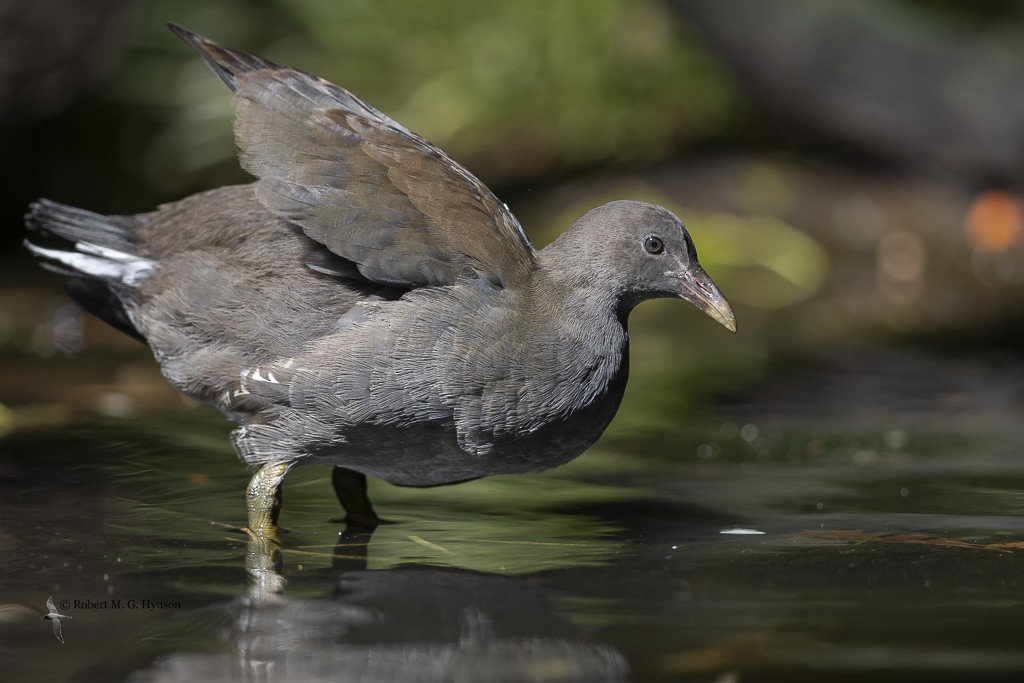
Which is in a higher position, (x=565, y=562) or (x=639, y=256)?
(x=639, y=256)

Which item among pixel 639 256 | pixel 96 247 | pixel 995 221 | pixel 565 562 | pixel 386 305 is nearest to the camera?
pixel 565 562

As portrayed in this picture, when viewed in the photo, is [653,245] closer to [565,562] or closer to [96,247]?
[565,562]

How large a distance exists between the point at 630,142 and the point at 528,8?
1.40m

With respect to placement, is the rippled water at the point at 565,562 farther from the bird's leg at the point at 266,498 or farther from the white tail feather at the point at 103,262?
the white tail feather at the point at 103,262

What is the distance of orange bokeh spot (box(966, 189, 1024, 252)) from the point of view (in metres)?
8.50

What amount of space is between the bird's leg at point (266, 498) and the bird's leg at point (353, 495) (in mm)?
249

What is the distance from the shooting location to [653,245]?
421 cm

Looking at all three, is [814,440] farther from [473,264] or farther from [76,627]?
[76,627]

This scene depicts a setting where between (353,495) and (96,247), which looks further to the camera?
(96,247)

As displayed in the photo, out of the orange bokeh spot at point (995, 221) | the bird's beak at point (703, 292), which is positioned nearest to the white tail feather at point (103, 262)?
the bird's beak at point (703, 292)

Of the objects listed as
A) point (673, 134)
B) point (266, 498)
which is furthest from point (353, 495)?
point (673, 134)

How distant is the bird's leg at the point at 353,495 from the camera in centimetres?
432

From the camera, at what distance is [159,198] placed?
9156 mm

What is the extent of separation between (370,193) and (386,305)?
13.3 inches
